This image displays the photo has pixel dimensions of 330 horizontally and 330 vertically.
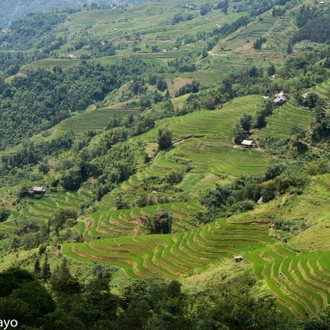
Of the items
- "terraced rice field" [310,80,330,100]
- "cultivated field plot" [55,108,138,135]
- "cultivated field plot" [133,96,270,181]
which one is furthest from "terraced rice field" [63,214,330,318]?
"cultivated field plot" [55,108,138,135]

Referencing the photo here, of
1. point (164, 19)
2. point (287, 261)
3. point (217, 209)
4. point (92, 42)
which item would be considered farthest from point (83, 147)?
point (164, 19)

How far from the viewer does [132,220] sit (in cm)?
5059

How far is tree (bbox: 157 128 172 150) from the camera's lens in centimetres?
6769

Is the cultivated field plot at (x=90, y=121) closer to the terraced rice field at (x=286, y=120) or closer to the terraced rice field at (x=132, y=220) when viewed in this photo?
the terraced rice field at (x=286, y=120)

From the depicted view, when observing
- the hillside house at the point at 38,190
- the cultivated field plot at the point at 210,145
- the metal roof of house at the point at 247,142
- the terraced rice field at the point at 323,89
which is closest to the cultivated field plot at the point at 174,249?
the cultivated field plot at the point at 210,145

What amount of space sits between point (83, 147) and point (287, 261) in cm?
5333

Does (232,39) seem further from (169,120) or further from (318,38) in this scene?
(169,120)

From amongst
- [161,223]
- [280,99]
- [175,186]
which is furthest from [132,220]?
[280,99]

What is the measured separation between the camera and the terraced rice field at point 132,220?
48719 mm

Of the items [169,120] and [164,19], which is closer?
[169,120]

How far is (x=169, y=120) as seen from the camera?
7812cm

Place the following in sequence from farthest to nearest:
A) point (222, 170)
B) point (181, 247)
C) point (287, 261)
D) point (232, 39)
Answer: point (232, 39)
point (222, 170)
point (181, 247)
point (287, 261)

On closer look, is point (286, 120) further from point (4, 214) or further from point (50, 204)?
point (4, 214)

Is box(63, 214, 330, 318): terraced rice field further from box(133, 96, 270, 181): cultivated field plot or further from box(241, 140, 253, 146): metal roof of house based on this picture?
box(241, 140, 253, 146): metal roof of house
